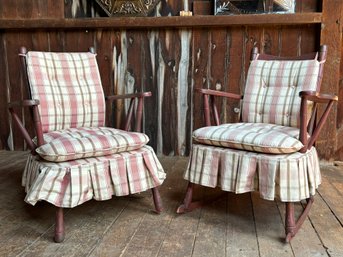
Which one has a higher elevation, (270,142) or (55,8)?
(55,8)

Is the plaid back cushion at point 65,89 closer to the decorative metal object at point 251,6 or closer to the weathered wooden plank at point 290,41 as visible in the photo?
the decorative metal object at point 251,6

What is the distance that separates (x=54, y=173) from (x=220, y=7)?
210cm

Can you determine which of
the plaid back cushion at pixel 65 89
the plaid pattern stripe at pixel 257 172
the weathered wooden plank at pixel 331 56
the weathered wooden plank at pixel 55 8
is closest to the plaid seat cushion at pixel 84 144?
the plaid back cushion at pixel 65 89

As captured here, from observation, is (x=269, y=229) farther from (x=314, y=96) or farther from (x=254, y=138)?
(x=314, y=96)

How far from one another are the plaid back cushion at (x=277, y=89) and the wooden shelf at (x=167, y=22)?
706 mm

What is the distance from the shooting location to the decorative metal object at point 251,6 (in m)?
2.86

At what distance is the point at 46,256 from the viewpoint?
1.44 m

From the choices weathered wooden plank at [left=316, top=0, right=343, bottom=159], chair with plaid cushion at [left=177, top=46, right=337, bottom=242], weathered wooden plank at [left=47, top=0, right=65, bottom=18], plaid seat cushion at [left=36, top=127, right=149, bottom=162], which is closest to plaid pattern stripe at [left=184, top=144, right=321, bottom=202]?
chair with plaid cushion at [left=177, top=46, right=337, bottom=242]

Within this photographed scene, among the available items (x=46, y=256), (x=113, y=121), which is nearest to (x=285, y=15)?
(x=113, y=121)

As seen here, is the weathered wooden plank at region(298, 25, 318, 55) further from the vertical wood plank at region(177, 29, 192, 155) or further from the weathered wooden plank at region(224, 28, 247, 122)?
the vertical wood plank at region(177, 29, 192, 155)

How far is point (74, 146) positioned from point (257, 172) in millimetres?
862

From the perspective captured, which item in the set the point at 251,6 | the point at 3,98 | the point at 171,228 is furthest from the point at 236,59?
the point at 3,98

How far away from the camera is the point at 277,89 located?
2.11m

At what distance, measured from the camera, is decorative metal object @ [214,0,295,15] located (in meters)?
2.86
